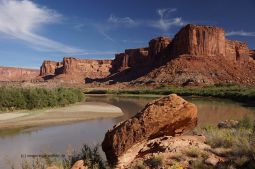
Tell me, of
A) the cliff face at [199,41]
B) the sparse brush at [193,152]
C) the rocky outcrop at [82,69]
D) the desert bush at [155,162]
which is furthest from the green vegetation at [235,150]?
the rocky outcrop at [82,69]

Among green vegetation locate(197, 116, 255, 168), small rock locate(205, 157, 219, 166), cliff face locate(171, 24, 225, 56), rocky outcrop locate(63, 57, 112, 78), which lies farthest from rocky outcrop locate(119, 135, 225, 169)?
rocky outcrop locate(63, 57, 112, 78)

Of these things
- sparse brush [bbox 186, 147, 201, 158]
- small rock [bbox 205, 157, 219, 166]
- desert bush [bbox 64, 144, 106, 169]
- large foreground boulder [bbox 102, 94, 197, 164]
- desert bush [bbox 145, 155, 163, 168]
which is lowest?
desert bush [bbox 64, 144, 106, 169]

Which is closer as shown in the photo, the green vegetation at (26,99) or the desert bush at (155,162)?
the desert bush at (155,162)

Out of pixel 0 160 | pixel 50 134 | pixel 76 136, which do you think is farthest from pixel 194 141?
pixel 50 134

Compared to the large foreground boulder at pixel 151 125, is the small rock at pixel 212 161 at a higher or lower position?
lower

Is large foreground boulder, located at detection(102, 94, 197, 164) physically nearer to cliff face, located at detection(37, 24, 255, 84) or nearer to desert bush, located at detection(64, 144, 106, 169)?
desert bush, located at detection(64, 144, 106, 169)

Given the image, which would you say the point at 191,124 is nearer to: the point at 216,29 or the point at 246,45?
the point at 216,29

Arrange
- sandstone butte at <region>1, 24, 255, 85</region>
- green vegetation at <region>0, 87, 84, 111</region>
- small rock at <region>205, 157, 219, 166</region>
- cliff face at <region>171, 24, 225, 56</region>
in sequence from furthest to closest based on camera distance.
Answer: cliff face at <region>171, 24, 225, 56</region> < sandstone butte at <region>1, 24, 255, 85</region> < green vegetation at <region>0, 87, 84, 111</region> < small rock at <region>205, 157, 219, 166</region>

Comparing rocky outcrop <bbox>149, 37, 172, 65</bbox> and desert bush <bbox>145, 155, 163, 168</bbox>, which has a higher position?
rocky outcrop <bbox>149, 37, 172, 65</bbox>

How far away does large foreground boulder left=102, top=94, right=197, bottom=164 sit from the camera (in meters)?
8.90

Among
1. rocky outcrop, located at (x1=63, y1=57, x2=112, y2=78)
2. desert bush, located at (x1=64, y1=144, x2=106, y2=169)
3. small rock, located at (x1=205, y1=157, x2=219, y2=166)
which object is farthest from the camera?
rocky outcrop, located at (x1=63, y1=57, x2=112, y2=78)

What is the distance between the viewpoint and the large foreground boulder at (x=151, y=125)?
890cm

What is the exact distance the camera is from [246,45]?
142250mm

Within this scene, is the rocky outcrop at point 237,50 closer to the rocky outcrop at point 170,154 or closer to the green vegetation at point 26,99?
the green vegetation at point 26,99
